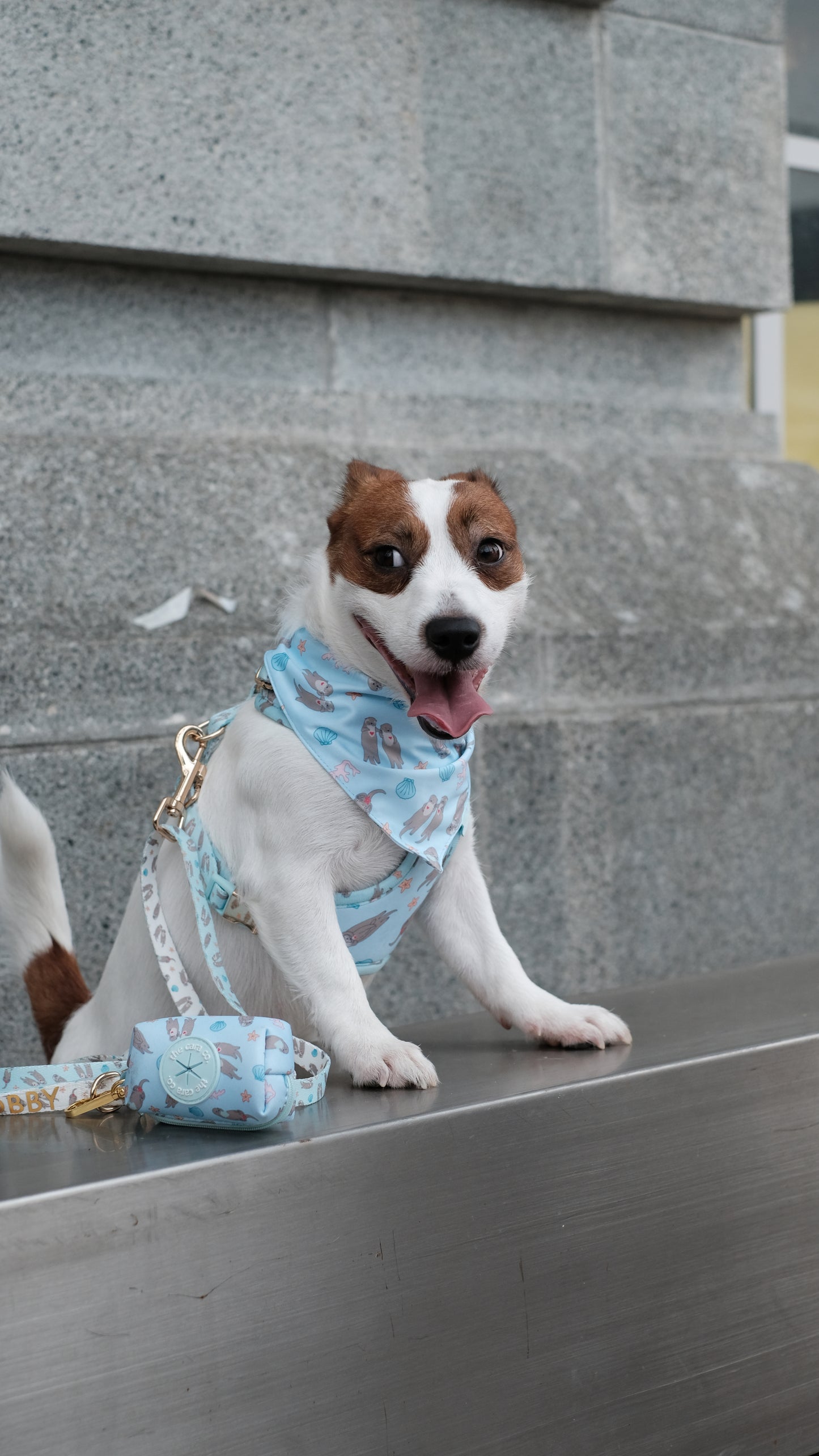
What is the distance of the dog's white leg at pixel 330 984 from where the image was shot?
181 cm

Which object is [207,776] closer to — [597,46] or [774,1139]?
[774,1139]

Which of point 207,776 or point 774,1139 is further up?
point 207,776

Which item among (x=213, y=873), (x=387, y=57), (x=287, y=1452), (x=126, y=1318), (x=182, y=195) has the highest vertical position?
(x=387, y=57)

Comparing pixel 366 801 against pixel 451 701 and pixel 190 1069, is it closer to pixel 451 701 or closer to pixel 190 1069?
pixel 451 701

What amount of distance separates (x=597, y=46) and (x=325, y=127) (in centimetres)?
98

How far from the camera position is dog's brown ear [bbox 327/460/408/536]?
6.72ft

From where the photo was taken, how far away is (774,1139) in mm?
1906

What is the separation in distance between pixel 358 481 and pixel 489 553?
29cm

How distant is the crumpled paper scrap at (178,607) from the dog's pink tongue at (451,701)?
4.02 ft

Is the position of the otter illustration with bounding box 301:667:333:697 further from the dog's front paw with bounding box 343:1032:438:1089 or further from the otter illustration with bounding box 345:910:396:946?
the dog's front paw with bounding box 343:1032:438:1089

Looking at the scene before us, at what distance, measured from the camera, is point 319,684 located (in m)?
1.95

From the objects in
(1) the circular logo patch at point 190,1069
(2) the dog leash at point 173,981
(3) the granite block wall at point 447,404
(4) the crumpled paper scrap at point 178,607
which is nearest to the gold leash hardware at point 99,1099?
(2) the dog leash at point 173,981

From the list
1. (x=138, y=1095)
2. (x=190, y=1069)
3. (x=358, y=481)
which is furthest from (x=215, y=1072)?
(x=358, y=481)

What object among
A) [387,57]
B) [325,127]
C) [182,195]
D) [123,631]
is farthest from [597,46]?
[123,631]
